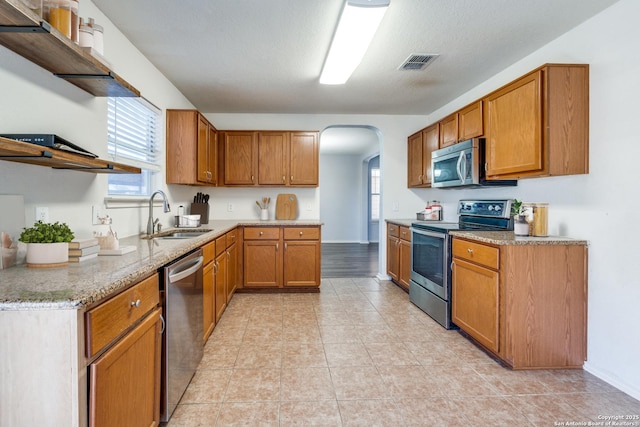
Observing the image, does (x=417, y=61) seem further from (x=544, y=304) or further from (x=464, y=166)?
(x=544, y=304)

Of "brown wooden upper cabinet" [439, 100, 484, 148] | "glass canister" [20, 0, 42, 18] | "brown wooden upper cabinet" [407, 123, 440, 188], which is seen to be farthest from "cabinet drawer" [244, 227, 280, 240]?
"glass canister" [20, 0, 42, 18]

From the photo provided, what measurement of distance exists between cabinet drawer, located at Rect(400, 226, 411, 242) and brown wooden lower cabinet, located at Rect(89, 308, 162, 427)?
10.2 feet

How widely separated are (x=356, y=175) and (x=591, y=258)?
7037 mm

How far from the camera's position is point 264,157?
15.0 feet

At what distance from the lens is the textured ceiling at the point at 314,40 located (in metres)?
2.23

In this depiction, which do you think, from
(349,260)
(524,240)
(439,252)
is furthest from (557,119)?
(349,260)

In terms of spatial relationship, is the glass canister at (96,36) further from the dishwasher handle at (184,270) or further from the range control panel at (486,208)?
the range control panel at (486,208)

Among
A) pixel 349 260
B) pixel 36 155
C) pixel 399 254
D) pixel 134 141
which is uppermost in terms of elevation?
pixel 134 141

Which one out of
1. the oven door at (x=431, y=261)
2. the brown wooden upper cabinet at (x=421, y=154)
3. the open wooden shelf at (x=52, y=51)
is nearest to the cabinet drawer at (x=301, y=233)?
the oven door at (x=431, y=261)

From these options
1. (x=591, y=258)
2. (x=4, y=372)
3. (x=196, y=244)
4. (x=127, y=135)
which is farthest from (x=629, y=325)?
(x=127, y=135)

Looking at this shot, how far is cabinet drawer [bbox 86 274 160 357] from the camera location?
1.08 meters

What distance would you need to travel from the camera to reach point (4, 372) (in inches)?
39.6

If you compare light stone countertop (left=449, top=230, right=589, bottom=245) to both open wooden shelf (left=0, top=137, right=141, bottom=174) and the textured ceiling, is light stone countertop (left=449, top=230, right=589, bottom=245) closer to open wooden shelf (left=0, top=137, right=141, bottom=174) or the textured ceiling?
the textured ceiling

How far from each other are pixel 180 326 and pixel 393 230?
3.35m
